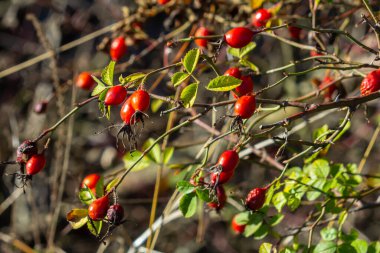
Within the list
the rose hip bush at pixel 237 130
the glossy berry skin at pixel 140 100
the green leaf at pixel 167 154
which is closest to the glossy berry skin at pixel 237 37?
the rose hip bush at pixel 237 130

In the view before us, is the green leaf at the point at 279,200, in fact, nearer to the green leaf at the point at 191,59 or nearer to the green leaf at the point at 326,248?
the green leaf at the point at 326,248

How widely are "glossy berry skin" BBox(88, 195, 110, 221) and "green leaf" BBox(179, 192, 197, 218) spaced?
0.61 ft

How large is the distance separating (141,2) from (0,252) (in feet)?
6.45

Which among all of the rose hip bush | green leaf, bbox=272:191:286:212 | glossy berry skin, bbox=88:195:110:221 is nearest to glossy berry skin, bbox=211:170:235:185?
the rose hip bush

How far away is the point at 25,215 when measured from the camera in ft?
13.1

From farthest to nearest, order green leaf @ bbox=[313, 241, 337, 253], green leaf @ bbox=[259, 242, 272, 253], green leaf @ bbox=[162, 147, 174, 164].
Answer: green leaf @ bbox=[162, 147, 174, 164], green leaf @ bbox=[313, 241, 337, 253], green leaf @ bbox=[259, 242, 272, 253]

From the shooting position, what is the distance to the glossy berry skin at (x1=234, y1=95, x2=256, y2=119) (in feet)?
4.35

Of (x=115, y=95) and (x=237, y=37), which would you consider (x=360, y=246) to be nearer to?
(x=237, y=37)

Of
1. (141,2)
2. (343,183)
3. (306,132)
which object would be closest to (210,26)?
(141,2)

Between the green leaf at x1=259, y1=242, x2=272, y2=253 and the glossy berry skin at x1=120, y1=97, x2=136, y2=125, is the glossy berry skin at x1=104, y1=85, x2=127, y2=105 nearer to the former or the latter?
the glossy berry skin at x1=120, y1=97, x2=136, y2=125

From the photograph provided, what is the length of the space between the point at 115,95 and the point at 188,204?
329mm

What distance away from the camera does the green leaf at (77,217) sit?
1439 millimetres

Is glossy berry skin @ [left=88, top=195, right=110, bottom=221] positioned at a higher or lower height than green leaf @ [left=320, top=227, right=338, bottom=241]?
higher

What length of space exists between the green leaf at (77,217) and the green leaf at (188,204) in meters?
0.24
